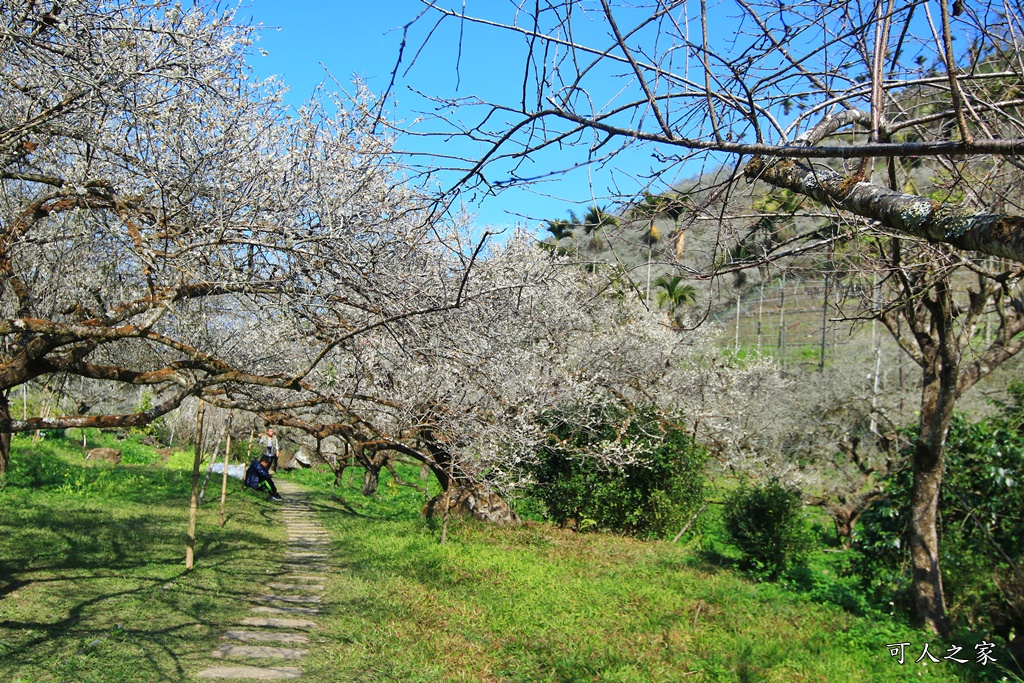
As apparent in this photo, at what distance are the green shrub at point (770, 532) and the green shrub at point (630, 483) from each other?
3.22 metres

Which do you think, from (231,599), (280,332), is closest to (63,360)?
(280,332)

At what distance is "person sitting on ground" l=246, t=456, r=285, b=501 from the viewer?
1780cm

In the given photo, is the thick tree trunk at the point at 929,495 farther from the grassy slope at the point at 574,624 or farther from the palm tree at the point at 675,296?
the palm tree at the point at 675,296

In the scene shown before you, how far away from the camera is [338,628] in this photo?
23.0ft

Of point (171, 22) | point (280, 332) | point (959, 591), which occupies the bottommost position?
point (959, 591)

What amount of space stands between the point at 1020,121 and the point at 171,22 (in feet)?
18.3

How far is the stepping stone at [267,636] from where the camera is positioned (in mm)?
6438

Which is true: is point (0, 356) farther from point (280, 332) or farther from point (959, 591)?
point (959, 591)

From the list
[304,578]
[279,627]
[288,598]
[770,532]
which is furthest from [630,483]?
[279,627]

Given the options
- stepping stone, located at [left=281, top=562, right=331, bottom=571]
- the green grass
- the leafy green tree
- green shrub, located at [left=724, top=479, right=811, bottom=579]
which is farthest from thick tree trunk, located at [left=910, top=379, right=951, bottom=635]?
stepping stone, located at [left=281, top=562, right=331, bottom=571]

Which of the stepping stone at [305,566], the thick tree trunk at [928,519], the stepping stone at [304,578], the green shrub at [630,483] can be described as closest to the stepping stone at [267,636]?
the stepping stone at [304,578]

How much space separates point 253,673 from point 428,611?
2.33 meters

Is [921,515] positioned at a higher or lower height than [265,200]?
lower

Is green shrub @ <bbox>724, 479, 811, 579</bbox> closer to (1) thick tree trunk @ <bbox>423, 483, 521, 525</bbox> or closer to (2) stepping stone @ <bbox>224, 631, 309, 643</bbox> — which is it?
(1) thick tree trunk @ <bbox>423, 483, 521, 525</bbox>
